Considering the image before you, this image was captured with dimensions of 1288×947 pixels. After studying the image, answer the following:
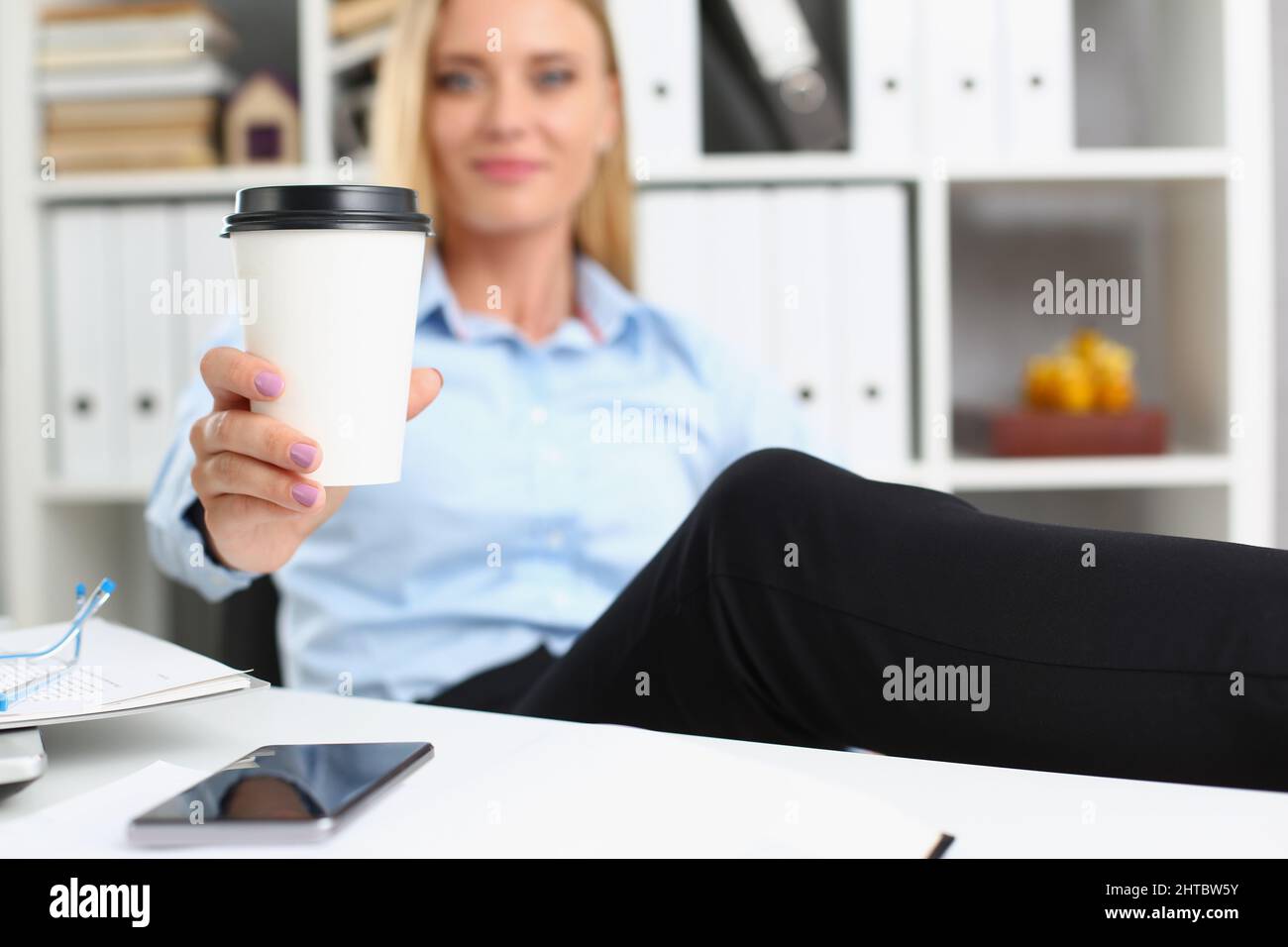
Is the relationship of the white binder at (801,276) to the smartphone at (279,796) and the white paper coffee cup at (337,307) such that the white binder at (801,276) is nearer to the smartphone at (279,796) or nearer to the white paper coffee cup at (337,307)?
the white paper coffee cup at (337,307)

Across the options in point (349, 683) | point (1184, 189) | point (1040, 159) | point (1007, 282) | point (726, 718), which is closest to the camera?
point (726, 718)

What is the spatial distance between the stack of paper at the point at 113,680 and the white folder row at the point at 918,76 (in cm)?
120

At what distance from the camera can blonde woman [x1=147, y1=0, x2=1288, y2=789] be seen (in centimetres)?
65

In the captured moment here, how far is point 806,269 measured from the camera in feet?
5.76

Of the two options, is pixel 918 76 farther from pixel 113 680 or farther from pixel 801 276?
pixel 113 680

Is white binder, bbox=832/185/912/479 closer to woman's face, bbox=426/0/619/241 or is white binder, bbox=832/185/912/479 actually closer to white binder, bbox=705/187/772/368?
white binder, bbox=705/187/772/368

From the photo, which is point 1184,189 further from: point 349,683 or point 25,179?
point 25,179

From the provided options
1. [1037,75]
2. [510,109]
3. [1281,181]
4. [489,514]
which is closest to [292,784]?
[489,514]

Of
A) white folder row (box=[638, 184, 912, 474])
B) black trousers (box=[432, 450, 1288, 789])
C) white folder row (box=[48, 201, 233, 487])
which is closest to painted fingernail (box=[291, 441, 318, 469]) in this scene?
black trousers (box=[432, 450, 1288, 789])

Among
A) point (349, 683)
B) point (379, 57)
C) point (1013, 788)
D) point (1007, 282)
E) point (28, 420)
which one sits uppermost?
point (379, 57)

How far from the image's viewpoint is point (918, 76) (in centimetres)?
176

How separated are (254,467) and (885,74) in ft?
4.34

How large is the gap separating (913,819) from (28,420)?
5.49 ft

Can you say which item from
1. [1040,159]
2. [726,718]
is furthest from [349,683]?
[1040,159]
